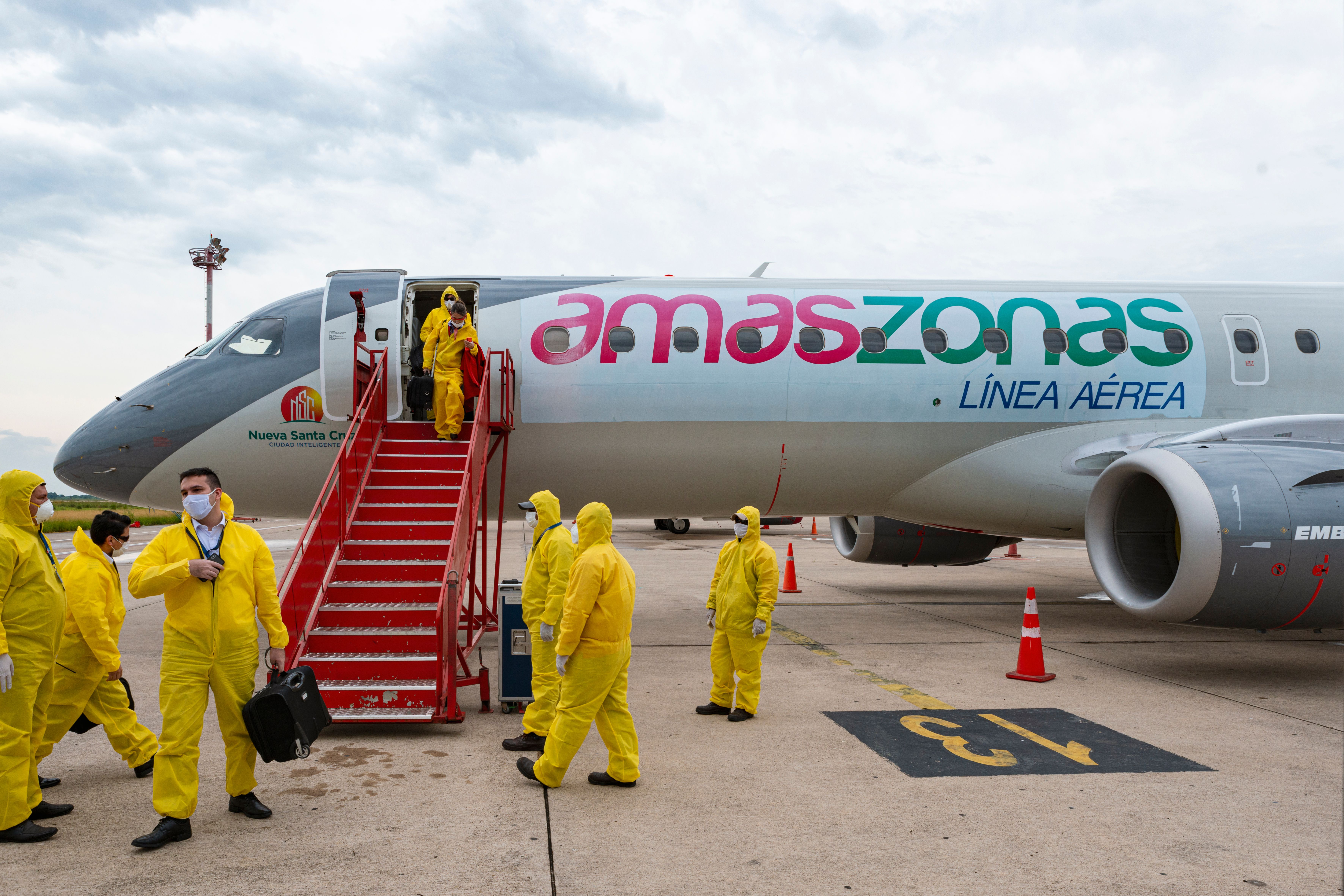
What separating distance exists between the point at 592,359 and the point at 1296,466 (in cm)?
697

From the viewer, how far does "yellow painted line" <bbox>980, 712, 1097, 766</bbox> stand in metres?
5.85

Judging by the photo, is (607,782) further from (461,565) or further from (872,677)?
(872,677)

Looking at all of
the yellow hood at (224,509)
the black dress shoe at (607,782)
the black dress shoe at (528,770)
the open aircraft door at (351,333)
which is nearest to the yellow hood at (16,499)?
the yellow hood at (224,509)

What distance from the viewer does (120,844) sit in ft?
14.8

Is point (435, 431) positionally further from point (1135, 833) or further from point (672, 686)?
point (1135, 833)

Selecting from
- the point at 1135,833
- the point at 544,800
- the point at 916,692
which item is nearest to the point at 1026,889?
the point at 1135,833

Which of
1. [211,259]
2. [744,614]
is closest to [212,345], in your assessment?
[744,614]

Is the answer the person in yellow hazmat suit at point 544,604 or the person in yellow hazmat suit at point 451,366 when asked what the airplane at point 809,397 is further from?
the person in yellow hazmat suit at point 544,604

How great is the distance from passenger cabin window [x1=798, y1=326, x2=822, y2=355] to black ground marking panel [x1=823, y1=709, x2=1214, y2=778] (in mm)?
4442

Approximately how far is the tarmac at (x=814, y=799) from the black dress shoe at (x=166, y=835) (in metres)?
0.07

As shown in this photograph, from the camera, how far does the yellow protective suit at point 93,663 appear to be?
5.25 meters

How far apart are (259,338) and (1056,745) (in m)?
8.77

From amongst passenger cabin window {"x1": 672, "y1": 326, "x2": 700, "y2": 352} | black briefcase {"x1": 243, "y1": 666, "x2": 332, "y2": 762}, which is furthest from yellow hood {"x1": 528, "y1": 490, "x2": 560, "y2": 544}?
passenger cabin window {"x1": 672, "y1": 326, "x2": 700, "y2": 352}

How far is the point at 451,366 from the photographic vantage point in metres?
8.96
